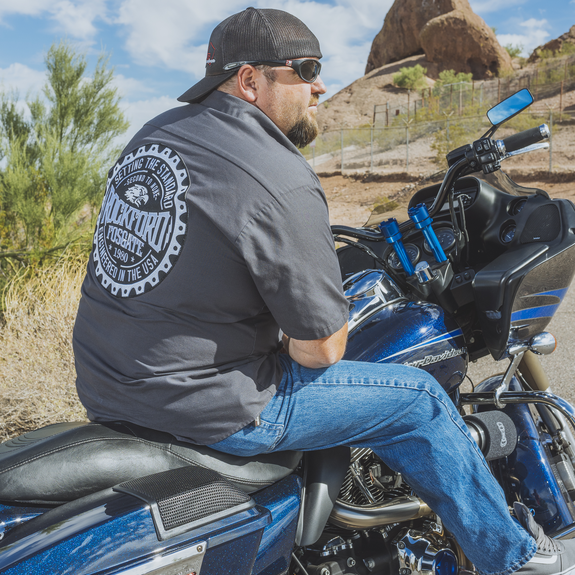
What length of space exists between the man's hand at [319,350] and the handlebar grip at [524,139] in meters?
1.16

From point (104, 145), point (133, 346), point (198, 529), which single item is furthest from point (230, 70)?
point (104, 145)

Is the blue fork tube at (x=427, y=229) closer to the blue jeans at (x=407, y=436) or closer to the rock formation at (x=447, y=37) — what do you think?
the blue jeans at (x=407, y=436)

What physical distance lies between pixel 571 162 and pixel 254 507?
62.8 feet

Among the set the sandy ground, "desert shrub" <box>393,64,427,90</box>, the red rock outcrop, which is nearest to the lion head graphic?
the sandy ground

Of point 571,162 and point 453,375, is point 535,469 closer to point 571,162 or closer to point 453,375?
point 453,375

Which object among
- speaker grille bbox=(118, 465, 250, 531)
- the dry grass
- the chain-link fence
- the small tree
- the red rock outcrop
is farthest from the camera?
the red rock outcrop

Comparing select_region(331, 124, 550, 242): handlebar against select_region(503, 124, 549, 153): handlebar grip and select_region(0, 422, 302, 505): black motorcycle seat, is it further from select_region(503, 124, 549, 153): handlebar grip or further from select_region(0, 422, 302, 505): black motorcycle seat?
select_region(0, 422, 302, 505): black motorcycle seat

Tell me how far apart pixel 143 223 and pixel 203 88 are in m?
0.51

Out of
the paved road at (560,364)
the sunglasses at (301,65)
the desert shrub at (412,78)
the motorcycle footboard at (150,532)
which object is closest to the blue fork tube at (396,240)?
the sunglasses at (301,65)

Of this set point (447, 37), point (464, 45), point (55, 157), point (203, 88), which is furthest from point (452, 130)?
point (447, 37)

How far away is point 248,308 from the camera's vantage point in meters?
1.48

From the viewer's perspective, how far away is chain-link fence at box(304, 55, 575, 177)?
762 inches

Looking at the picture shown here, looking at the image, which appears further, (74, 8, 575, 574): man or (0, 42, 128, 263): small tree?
(0, 42, 128, 263): small tree

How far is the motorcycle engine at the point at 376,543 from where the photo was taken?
185 centimetres
